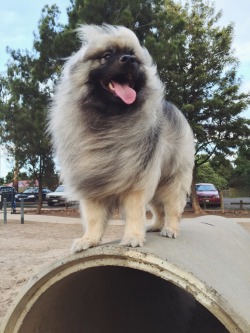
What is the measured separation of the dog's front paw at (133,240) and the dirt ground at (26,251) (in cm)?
232

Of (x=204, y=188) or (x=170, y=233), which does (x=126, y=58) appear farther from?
(x=204, y=188)

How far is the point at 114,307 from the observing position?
13.0 ft

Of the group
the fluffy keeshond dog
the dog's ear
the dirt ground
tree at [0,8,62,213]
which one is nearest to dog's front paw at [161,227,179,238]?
the fluffy keeshond dog

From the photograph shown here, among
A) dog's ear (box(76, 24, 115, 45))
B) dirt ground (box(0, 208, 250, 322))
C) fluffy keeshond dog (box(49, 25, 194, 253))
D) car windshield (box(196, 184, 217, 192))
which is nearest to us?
fluffy keeshond dog (box(49, 25, 194, 253))

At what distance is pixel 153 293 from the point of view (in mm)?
4582

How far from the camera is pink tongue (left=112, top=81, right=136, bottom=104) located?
3.27m

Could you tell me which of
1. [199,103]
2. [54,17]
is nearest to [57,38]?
[54,17]

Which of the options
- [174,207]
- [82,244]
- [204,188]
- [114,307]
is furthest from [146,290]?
[204,188]

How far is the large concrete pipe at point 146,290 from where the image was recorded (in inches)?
94.7

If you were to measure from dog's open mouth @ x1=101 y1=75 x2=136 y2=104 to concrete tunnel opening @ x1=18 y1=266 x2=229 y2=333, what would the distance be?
131 centimetres

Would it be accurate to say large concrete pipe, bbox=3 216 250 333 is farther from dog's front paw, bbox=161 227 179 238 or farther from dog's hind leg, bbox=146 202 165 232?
dog's hind leg, bbox=146 202 165 232

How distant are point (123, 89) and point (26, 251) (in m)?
6.56

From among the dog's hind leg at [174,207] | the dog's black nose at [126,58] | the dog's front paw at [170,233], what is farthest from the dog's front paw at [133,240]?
the dog's black nose at [126,58]

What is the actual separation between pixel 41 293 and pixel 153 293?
2.13m
